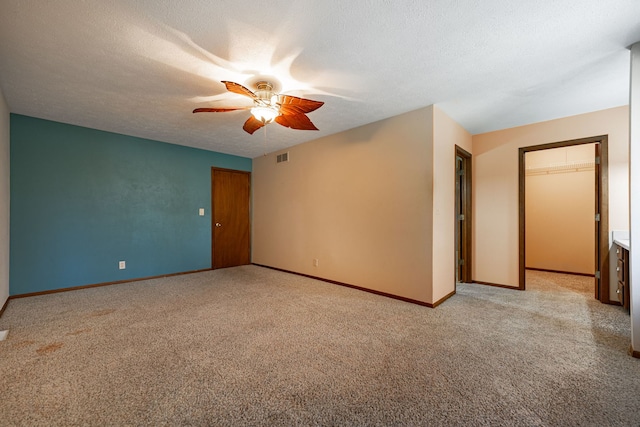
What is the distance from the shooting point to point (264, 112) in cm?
246

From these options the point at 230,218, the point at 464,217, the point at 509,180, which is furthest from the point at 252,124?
the point at 509,180

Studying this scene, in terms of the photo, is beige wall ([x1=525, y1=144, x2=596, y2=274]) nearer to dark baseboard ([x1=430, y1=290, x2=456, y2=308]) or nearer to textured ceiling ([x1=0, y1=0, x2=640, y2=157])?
textured ceiling ([x1=0, y1=0, x2=640, y2=157])

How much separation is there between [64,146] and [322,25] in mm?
4178

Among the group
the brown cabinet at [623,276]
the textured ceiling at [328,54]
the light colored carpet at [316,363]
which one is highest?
the textured ceiling at [328,54]

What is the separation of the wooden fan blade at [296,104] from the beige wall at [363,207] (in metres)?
1.50

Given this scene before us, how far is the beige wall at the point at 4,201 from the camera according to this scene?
2.93m

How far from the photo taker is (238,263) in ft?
18.9

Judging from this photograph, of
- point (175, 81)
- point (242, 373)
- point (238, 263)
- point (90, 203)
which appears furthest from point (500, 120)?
point (90, 203)

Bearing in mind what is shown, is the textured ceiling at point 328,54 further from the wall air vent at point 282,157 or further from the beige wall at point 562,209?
the beige wall at point 562,209

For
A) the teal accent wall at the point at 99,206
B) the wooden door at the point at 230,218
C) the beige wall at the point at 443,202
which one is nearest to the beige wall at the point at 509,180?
the beige wall at the point at 443,202

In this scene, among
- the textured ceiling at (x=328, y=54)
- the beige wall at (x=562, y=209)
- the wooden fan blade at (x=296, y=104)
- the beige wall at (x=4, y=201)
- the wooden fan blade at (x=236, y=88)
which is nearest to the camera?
the textured ceiling at (x=328, y=54)

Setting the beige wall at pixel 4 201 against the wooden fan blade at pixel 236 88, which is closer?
the wooden fan blade at pixel 236 88

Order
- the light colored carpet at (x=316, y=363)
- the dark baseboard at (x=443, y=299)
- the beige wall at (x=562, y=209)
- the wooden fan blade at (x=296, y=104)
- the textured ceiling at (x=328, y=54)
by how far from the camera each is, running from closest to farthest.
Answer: the light colored carpet at (x=316, y=363) < the textured ceiling at (x=328, y=54) < the wooden fan blade at (x=296, y=104) < the dark baseboard at (x=443, y=299) < the beige wall at (x=562, y=209)

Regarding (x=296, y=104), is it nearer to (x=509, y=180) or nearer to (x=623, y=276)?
(x=509, y=180)
